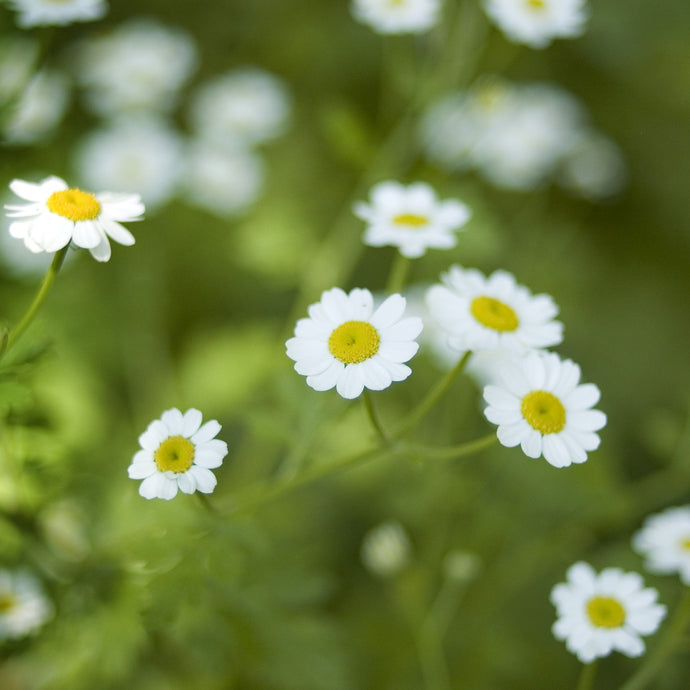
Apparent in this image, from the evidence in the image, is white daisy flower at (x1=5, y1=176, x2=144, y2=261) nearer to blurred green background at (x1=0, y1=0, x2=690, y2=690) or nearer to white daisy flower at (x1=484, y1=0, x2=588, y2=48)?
blurred green background at (x1=0, y1=0, x2=690, y2=690)

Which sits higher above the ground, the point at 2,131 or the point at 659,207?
the point at 2,131

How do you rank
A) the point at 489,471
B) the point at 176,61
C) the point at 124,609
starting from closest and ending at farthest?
1. the point at 124,609
2. the point at 489,471
3. the point at 176,61

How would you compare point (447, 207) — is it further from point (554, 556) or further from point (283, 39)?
point (283, 39)

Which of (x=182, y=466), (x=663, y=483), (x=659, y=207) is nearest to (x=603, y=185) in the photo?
(x=659, y=207)

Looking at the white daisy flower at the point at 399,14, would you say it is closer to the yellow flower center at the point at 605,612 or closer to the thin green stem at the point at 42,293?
the thin green stem at the point at 42,293

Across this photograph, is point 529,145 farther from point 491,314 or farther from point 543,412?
point 543,412

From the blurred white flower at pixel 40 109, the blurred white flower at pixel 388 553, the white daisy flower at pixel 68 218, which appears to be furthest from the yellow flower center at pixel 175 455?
the blurred white flower at pixel 40 109
